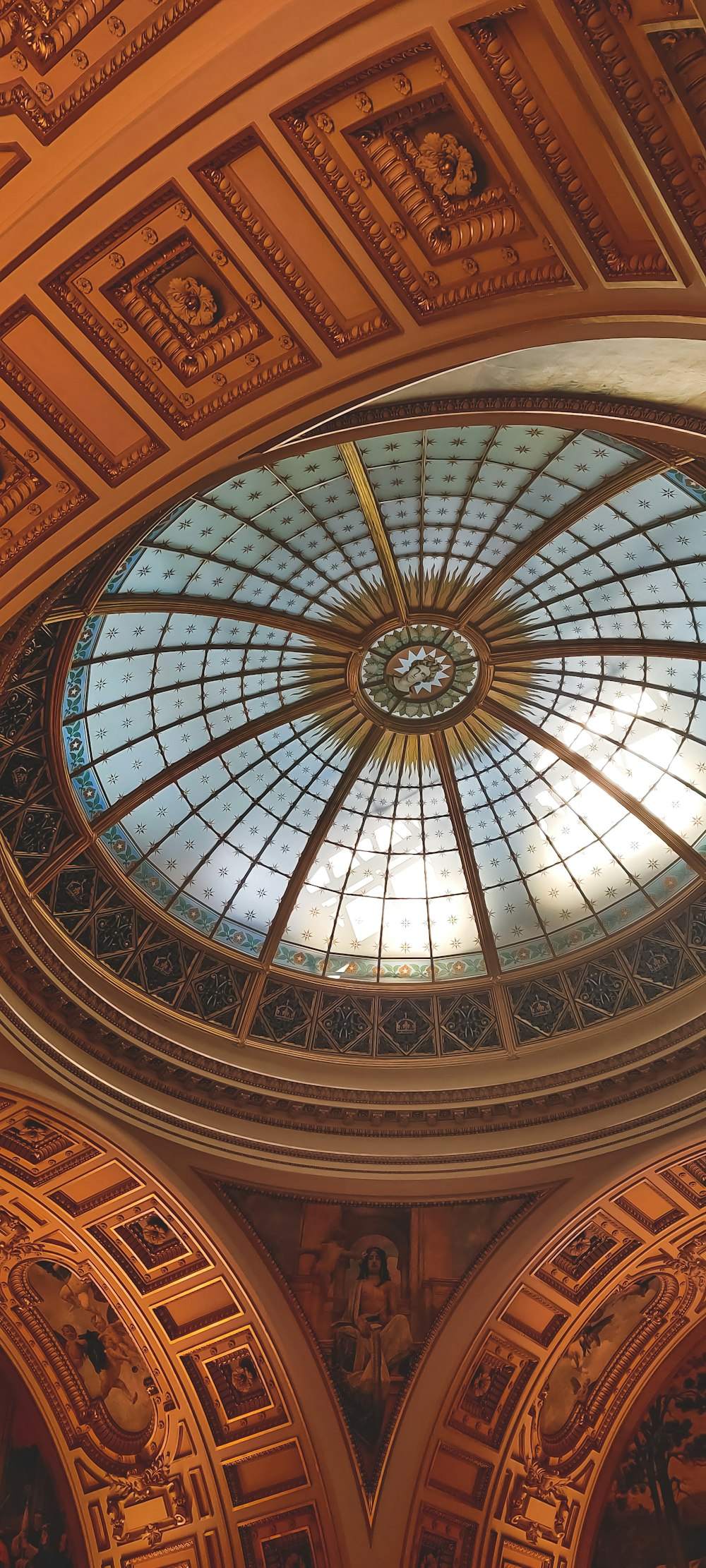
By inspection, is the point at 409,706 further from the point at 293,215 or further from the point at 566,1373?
the point at 566,1373

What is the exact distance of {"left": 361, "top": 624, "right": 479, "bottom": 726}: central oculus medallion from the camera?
665 inches

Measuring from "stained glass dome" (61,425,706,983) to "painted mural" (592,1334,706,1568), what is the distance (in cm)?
831

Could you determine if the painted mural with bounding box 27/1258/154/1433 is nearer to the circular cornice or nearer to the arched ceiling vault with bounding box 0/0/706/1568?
the arched ceiling vault with bounding box 0/0/706/1568

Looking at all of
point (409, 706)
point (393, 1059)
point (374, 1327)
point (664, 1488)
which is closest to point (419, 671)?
point (409, 706)

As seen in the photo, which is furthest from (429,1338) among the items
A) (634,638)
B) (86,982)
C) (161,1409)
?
(634,638)

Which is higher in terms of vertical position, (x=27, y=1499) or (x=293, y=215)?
(x=293, y=215)

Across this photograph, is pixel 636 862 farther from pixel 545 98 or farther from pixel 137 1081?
pixel 545 98

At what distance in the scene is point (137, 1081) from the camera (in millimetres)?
15328

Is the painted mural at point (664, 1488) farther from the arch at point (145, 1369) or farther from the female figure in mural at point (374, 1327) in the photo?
the arch at point (145, 1369)

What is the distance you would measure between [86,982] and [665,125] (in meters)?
12.0

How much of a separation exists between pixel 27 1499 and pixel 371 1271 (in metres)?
7.03

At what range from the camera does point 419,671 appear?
56.2 feet

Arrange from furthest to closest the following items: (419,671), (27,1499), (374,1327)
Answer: (27,1499) → (419,671) → (374,1327)

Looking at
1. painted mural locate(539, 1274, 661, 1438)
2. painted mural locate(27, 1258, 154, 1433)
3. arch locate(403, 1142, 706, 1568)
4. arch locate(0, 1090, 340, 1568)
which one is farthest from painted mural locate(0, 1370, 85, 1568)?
painted mural locate(539, 1274, 661, 1438)
